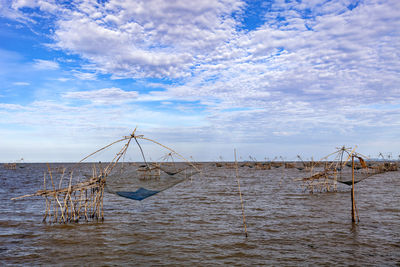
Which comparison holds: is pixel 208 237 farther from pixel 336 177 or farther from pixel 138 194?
pixel 336 177

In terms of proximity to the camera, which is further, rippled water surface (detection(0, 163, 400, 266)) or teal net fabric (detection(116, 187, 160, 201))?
teal net fabric (detection(116, 187, 160, 201))

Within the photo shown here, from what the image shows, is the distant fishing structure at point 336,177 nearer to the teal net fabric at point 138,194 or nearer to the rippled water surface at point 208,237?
the rippled water surface at point 208,237

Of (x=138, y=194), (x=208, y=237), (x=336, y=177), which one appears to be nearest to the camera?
(x=208, y=237)

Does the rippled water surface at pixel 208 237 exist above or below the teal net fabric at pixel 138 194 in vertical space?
below

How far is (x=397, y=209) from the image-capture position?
413 inches

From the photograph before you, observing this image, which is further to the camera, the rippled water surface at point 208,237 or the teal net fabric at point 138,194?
the teal net fabric at point 138,194

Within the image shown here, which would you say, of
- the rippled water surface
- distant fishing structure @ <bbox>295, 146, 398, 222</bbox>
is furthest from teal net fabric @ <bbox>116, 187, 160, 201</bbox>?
distant fishing structure @ <bbox>295, 146, 398, 222</bbox>

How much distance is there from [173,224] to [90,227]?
2.33 m

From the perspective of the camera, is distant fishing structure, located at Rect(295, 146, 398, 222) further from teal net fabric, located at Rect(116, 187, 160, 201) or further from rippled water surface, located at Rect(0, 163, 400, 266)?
teal net fabric, located at Rect(116, 187, 160, 201)

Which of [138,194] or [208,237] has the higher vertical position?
[138,194]

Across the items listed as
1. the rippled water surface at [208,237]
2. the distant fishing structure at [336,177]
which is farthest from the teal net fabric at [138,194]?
the distant fishing structure at [336,177]

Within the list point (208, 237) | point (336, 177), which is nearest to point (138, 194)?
point (208, 237)

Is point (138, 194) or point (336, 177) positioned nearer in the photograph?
point (138, 194)

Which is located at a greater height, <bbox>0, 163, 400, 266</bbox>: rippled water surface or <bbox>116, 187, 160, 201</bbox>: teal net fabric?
<bbox>116, 187, 160, 201</bbox>: teal net fabric
